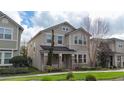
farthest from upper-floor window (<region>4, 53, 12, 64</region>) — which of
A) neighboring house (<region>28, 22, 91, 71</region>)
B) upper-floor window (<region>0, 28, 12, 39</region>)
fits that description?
neighboring house (<region>28, 22, 91, 71</region>)

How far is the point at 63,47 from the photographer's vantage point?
15.5 metres

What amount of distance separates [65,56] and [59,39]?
159 centimetres

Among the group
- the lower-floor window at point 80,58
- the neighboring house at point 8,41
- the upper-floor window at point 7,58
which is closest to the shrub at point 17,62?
the upper-floor window at point 7,58

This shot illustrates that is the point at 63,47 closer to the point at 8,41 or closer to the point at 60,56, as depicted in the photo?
the point at 60,56

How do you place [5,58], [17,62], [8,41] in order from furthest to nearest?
[8,41]
[5,58]
[17,62]

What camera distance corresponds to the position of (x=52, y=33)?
1463 centimetres

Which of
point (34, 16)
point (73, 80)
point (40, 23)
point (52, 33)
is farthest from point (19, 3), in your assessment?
point (52, 33)

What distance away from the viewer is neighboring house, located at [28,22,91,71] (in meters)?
13.8

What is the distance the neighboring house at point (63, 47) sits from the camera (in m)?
13.8

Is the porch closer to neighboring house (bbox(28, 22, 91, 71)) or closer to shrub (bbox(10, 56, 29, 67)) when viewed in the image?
neighboring house (bbox(28, 22, 91, 71))

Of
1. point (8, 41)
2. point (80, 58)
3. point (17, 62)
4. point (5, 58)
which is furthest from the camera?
point (80, 58)

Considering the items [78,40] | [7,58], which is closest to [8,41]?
[7,58]
